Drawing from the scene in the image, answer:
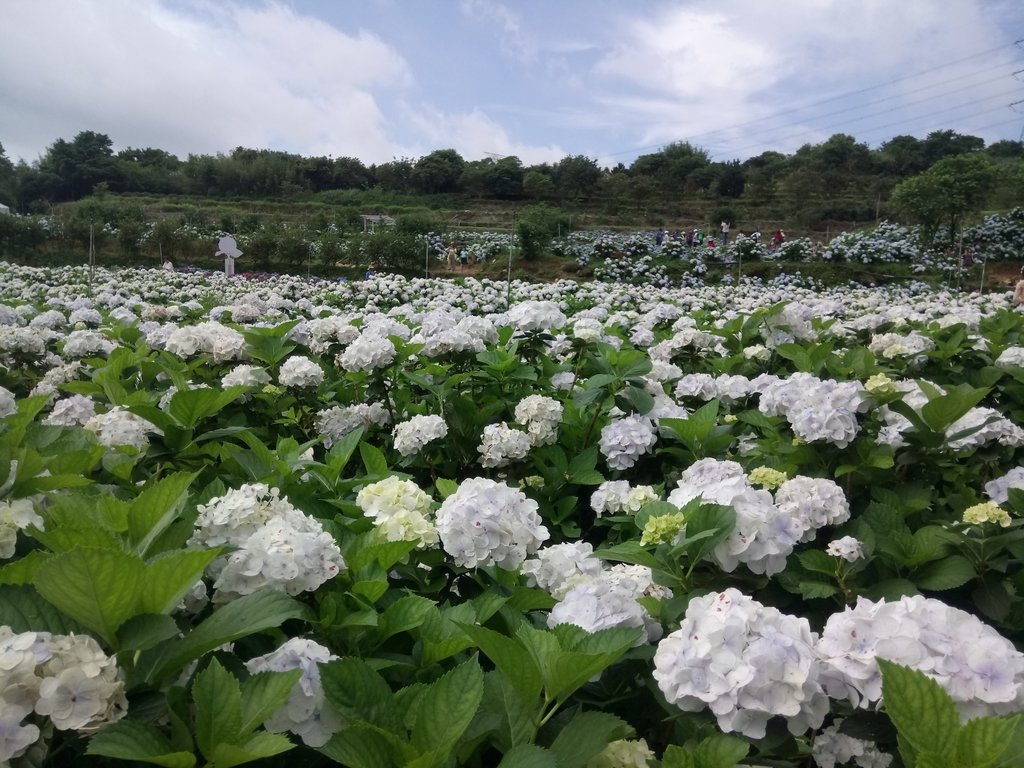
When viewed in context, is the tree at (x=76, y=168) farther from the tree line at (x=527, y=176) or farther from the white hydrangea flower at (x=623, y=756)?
the white hydrangea flower at (x=623, y=756)

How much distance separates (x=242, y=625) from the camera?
77cm

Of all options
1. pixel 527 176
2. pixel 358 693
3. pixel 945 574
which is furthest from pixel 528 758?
pixel 527 176

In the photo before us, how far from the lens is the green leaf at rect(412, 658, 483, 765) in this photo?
701mm

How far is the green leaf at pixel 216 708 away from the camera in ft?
2.20

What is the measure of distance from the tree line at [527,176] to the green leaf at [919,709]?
115 ft

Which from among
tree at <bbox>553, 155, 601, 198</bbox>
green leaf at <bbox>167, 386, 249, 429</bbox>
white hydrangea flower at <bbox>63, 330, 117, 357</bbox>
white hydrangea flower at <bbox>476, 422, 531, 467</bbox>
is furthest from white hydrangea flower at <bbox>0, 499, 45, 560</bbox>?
tree at <bbox>553, 155, 601, 198</bbox>

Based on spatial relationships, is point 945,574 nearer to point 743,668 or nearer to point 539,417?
point 743,668

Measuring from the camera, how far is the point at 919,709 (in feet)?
2.28

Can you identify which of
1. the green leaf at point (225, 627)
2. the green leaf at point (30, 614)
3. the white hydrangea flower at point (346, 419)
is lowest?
the white hydrangea flower at point (346, 419)

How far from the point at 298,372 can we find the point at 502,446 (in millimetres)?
809

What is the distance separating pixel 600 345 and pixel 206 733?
73.7 inches

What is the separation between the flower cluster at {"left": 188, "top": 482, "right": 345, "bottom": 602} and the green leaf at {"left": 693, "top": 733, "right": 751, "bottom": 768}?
51cm

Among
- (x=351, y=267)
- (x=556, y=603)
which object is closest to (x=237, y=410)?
(x=556, y=603)

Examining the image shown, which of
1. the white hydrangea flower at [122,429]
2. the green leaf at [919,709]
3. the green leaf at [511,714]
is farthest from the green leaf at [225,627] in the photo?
the white hydrangea flower at [122,429]
